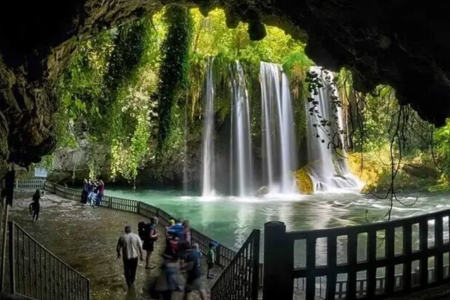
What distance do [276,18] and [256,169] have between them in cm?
1917

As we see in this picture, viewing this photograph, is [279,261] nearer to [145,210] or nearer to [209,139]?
[145,210]

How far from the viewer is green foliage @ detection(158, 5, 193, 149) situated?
16.6 meters

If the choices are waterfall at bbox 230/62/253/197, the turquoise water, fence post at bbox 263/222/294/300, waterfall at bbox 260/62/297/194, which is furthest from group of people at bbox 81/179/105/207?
fence post at bbox 263/222/294/300

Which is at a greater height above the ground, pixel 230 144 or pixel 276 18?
pixel 276 18

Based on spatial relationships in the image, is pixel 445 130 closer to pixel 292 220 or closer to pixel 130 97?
pixel 292 220

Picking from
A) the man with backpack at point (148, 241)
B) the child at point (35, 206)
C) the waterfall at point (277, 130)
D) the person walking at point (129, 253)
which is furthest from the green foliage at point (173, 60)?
the waterfall at point (277, 130)

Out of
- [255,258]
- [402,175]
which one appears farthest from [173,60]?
[402,175]

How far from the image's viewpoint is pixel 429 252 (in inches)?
219

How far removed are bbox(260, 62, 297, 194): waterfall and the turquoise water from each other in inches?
65.2

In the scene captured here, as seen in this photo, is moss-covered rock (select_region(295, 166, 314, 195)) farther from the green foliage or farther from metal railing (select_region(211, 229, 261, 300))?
metal railing (select_region(211, 229, 261, 300))

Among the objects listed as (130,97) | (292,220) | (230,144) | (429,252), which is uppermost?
(130,97)

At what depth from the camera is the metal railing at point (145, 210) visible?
1153 centimetres

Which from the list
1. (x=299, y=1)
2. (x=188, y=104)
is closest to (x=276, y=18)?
(x=299, y=1)

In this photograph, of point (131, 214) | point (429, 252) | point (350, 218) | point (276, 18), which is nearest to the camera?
point (429, 252)
